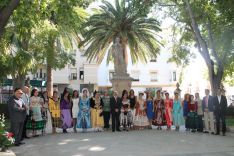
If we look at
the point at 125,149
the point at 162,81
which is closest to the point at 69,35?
the point at 125,149

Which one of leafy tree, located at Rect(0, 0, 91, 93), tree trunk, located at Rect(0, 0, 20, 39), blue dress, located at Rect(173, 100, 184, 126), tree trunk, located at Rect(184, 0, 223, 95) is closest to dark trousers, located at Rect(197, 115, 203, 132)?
blue dress, located at Rect(173, 100, 184, 126)

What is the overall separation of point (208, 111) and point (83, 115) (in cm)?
536

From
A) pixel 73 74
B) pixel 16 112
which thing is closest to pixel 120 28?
pixel 16 112

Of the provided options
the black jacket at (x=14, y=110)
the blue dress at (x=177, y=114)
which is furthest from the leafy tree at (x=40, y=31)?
the blue dress at (x=177, y=114)

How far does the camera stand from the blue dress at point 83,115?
18297 millimetres

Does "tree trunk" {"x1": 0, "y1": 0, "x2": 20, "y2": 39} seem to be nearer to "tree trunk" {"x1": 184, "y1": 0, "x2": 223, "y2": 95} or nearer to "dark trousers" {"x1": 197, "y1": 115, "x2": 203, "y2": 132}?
"dark trousers" {"x1": 197, "y1": 115, "x2": 203, "y2": 132}

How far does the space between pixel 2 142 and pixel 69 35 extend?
74.5 feet

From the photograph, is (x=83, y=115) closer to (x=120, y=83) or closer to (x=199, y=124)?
(x=199, y=124)

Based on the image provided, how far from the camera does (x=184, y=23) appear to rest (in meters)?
24.7

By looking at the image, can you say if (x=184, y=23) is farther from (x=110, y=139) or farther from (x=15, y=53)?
(x=110, y=139)

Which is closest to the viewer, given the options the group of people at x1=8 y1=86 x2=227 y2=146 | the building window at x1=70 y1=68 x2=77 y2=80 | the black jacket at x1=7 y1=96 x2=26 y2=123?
the black jacket at x1=7 y1=96 x2=26 y2=123

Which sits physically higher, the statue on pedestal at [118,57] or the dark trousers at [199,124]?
the statue on pedestal at [118,57]

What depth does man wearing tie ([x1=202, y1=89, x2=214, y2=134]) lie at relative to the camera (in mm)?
17438

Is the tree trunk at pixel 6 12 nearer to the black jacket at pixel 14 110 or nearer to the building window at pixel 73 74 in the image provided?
the black jacket at pixel 14 110
